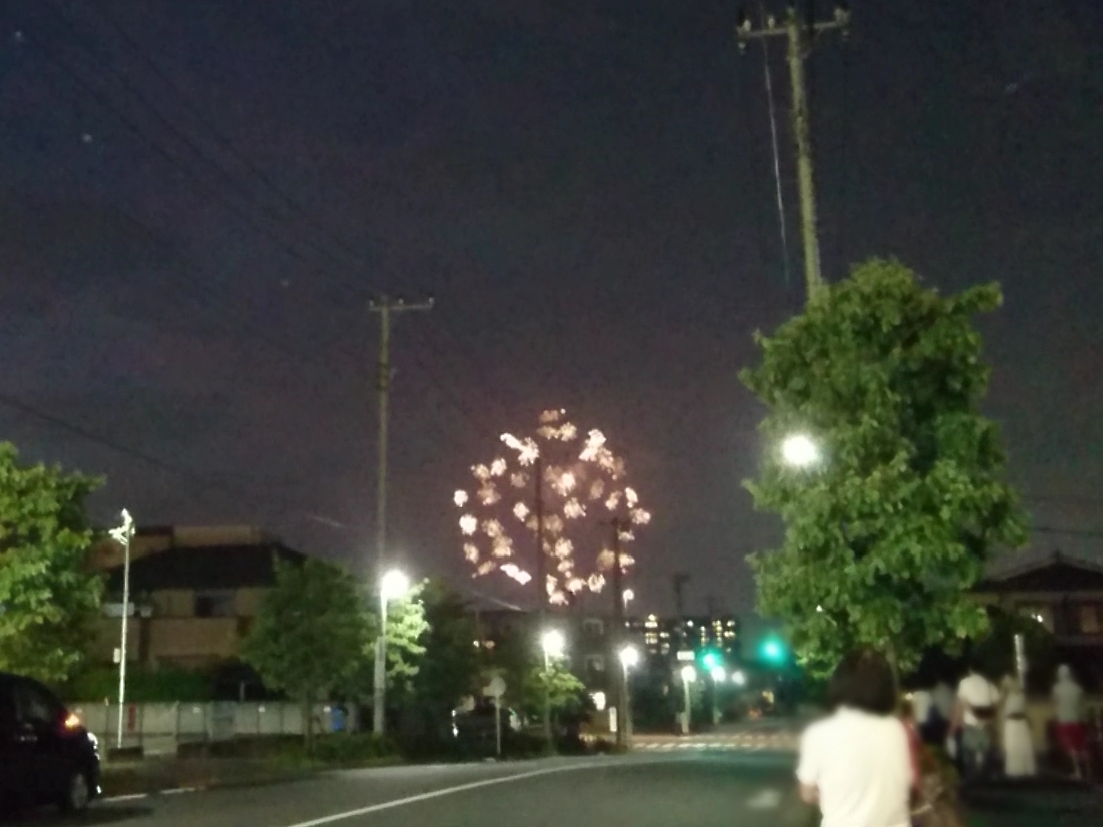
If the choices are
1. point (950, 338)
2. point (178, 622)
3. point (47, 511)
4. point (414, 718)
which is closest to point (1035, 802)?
point (950, 338)

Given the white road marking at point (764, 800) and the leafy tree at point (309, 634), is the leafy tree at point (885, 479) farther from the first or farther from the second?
the leafy tree at point (309, 634)

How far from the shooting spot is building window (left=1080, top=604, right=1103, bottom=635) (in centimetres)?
5838

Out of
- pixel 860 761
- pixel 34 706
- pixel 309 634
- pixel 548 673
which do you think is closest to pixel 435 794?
pixel 34 706

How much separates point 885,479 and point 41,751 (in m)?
10.5

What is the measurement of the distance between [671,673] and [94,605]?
79.2m

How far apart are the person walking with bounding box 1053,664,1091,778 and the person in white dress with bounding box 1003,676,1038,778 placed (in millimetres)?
872

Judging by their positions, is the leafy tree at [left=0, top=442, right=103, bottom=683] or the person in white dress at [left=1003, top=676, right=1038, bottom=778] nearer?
the person in white dress at [left=1003, top=676, right=1038, bottom=778]

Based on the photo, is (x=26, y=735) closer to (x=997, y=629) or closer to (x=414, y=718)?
(x=997, y=629)

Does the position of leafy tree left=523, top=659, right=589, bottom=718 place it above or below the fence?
above

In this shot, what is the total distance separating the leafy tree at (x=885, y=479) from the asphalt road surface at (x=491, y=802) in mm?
2241

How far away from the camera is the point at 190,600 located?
66375 millimetres

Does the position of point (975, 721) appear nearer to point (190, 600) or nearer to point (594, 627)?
point (190, 600)

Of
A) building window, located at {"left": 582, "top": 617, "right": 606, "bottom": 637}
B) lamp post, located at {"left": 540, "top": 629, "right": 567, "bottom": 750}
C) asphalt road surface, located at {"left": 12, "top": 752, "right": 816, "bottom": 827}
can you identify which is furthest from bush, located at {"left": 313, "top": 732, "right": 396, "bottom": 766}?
building window, located at {"left": 582, "top": 617, "right": 606, "bottom": 637}

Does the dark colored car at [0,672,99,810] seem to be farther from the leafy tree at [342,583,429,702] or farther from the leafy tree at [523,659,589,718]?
the leafy tree at [523,659,589,718]
